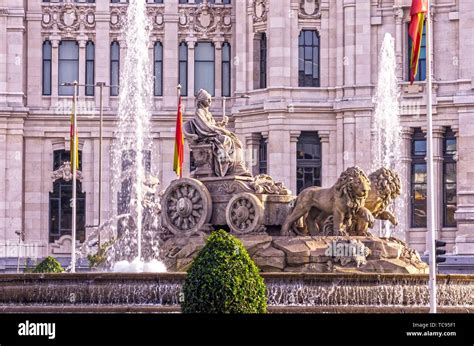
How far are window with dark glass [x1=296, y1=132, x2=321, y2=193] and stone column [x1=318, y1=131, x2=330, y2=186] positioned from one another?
399 mm

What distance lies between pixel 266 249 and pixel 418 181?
43454 mm

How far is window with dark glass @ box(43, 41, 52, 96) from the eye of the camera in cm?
9175

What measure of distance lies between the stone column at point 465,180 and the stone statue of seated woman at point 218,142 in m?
39.3

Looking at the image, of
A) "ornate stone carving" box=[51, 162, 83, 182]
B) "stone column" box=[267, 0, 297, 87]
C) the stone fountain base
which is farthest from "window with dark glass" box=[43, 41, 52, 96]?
the stone fountain base

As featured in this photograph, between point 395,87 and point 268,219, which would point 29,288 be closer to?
point 268,219

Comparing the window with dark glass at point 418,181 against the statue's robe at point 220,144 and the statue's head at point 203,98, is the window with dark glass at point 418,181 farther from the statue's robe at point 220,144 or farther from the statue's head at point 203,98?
the statue's robe at point 220,144

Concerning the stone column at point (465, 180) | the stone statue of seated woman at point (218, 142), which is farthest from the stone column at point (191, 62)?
the stone statue of seated woman at point (218, 142)

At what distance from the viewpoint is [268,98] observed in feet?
288

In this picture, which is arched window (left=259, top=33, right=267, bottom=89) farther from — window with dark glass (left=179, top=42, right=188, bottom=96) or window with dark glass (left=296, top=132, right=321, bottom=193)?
window with dark glass (left=179, top=42, right=188, bottom=96)

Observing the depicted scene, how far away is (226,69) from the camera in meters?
91.8

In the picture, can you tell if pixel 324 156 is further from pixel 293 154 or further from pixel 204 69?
pixel 204 69

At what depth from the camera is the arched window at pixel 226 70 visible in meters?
91.6

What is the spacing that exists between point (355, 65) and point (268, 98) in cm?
457
